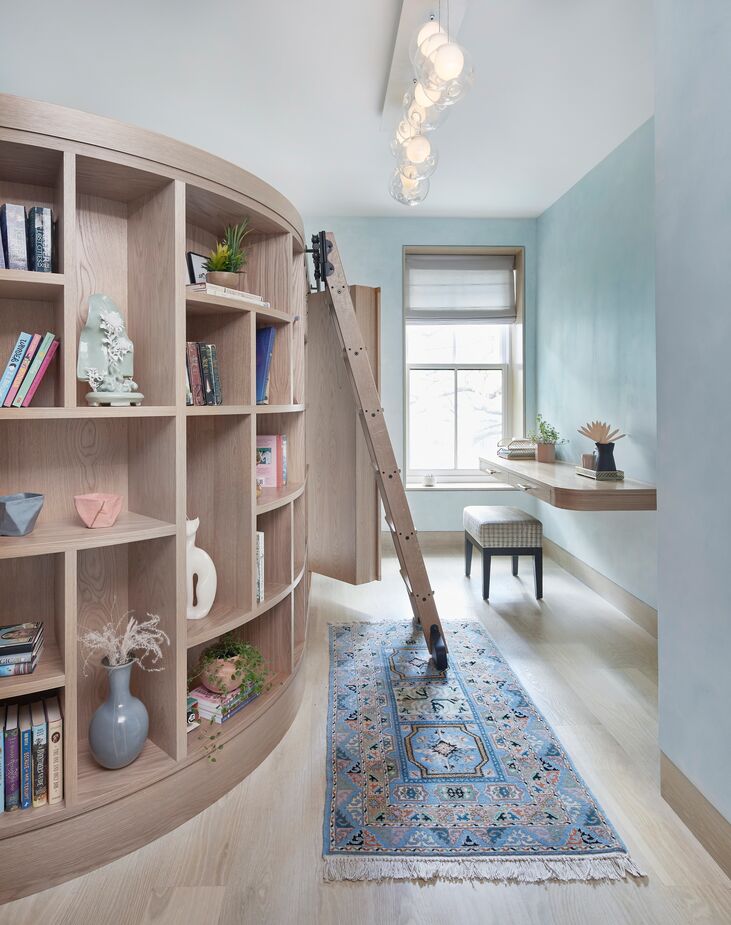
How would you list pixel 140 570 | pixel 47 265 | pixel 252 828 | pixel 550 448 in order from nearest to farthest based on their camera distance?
1. pixel 47 265
2. pixel 252 828
3. pixel 140 570
4. pixel 550 448

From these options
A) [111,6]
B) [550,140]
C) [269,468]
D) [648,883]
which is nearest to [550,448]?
[550,140]

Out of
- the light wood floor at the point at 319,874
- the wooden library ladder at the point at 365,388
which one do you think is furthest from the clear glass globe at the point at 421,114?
the light wood floor at the point at 319,874

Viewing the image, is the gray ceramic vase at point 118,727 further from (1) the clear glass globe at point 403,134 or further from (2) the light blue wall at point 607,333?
(2) the light blue wall at point 607,333

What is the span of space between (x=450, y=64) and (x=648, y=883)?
2.46 meters

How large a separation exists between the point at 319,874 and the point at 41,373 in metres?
1.49

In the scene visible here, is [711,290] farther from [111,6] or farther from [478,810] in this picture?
[111,6]

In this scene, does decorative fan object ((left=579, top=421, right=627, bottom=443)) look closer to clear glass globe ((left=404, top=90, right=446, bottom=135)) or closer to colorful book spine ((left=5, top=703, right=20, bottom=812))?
clear glass globe ((left=404, top=90, right=446, bottom=135))

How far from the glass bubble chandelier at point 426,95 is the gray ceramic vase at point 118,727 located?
2.13m

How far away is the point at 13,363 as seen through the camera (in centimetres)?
152

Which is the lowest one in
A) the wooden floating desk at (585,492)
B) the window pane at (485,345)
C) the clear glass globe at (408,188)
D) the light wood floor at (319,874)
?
the light wood floor at (319,874)

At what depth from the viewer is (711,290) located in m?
Answer: 1.59

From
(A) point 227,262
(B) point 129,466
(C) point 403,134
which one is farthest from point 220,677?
(C) point 403,134

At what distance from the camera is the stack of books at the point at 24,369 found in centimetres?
151

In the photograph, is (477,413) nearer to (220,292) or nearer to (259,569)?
(259,569)
